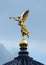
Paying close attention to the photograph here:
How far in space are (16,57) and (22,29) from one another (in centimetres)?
411

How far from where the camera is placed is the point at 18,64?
123 m

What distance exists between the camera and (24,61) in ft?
404

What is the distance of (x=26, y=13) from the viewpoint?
12438cm

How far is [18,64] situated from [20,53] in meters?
1.67

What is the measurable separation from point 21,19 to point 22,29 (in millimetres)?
1443

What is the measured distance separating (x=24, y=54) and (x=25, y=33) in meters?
3.07

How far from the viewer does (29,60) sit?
405 ft

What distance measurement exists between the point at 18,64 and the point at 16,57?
5.10 ft

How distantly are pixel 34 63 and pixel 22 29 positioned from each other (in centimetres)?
520

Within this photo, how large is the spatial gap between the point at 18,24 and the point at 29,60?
214 inches

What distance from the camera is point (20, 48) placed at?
12356 cm

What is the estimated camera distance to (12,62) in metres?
124

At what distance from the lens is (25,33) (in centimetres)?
12425
